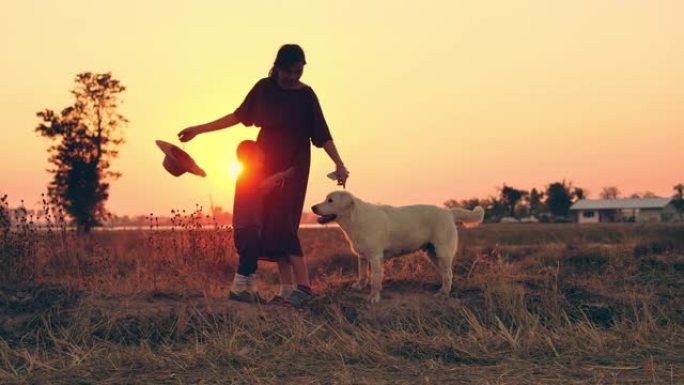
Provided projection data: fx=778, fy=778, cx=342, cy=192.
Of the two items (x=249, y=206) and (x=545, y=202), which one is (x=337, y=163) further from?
(x=545, y=202)

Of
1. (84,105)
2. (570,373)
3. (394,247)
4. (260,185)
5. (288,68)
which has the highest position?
(84,105)

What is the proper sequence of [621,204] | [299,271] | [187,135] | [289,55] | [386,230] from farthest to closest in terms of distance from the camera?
[621,204]
[386,230]
[299,271]
[187,135]
[289,55]

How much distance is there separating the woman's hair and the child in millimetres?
872

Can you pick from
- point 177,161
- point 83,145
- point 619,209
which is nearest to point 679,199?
point 619,209

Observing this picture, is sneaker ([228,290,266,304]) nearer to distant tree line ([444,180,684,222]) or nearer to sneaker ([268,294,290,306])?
sneaker ([268,294,290,306])

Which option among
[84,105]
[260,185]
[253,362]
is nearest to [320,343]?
[253,362]

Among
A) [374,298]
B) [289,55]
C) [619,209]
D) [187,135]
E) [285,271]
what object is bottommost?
[619,209]

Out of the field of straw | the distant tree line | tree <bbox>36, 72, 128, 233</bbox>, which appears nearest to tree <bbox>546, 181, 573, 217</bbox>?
the distant tree line

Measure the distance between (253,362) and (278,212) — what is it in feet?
7.37

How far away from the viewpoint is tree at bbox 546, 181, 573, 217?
10594 cm

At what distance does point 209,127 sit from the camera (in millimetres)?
7695

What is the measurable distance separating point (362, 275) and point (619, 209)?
353ft

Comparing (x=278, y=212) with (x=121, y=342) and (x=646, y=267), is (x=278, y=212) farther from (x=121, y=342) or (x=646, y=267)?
(x=646, y=267)

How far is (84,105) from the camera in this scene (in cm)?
4156
